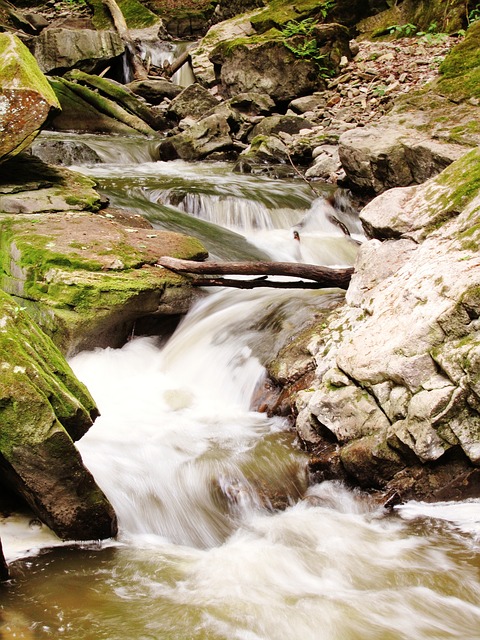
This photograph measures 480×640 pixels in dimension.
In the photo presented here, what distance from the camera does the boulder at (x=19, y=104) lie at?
22.1 feet

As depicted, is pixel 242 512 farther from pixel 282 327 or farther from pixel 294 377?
pixel 282 327

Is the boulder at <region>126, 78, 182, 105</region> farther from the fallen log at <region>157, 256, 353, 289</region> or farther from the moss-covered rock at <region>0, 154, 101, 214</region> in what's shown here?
the fallen log at <region>157, 256, 353, 289</region>

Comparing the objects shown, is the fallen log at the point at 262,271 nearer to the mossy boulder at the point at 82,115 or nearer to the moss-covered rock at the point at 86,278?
the moss-covered rock at the point at 86,278

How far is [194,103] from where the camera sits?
650 inches

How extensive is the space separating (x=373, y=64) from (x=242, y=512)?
15.3 meters

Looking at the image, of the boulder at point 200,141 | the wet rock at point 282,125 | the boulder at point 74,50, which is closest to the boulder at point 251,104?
the wet rock at point 282,125

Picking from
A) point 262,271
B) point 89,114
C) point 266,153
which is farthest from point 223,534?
point 89,114

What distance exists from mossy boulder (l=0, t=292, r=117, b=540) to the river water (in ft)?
0.61

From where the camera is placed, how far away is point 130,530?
3686 mm

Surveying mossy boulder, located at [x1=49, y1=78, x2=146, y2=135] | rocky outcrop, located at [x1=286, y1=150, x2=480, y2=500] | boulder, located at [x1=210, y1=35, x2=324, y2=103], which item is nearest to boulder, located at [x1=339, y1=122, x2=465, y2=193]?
rocky outcrop, located at [x1=286, y1=150, x2=480, y2=500]

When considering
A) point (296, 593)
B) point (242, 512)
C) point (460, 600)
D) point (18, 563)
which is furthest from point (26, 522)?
point (460, 600)

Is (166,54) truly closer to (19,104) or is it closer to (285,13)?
(285,13)

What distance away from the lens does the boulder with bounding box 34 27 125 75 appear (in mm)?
18531

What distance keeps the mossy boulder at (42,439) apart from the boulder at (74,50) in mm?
17509
